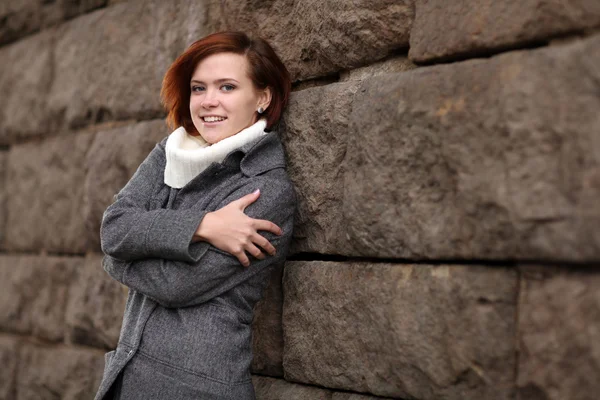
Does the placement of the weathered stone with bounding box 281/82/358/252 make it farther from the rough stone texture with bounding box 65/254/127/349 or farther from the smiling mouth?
the rough stone texture with bounding box 65/254/127/349

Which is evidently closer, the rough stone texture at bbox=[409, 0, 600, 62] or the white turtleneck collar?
the rough stone texture at bbox=[409, 0, 600, 62]

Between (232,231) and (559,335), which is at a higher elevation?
(232,231)

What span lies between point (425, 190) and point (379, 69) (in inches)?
21.1

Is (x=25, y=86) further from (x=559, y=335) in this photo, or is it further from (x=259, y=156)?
(x=559, y=335)

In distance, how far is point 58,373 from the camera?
4.03 m

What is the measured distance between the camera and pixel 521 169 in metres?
2.02

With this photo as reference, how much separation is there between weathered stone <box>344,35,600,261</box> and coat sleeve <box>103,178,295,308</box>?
0.23 meters

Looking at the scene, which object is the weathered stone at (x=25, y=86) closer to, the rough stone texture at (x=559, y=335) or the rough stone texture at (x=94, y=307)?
the rough stone texture at (x=94, y=307)

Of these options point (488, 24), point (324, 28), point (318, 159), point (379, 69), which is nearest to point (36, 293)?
point (318, 159)

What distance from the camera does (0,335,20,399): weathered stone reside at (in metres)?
4.41

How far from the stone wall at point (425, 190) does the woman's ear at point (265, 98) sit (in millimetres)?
87

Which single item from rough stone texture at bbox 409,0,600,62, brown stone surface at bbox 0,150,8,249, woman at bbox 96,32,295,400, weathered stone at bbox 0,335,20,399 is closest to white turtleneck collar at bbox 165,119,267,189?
woman at bbox 96,32,295,400

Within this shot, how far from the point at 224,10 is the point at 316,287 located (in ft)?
4.00

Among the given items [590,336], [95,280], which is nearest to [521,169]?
[590,336]
